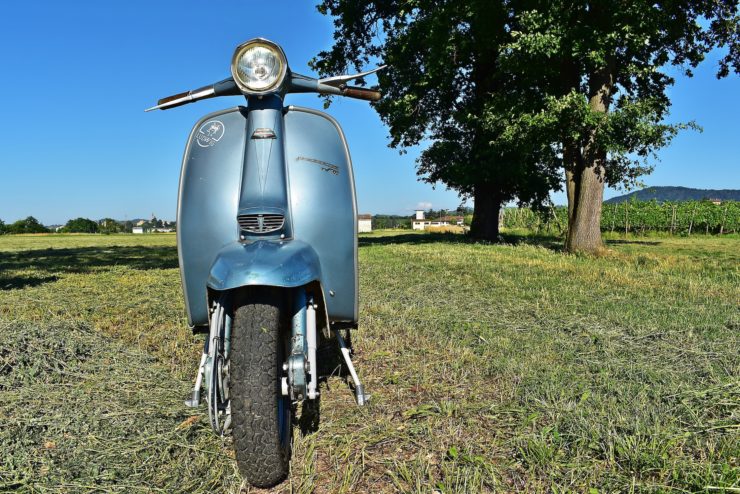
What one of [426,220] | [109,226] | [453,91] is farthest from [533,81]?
[109,226]

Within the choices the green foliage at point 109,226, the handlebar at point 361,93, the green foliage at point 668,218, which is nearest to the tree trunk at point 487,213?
the green foliage at point 668,218

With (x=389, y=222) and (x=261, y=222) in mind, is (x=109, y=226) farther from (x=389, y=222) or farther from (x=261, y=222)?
(x=261, y=222)

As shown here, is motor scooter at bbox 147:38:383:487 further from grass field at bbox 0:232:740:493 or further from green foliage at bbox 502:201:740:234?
green foliage at bbox 502:201:740:234

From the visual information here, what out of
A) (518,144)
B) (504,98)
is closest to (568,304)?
(518,144)

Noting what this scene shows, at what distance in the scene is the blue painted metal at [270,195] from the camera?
231 centimetres

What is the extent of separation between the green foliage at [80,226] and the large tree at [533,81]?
41683 mm

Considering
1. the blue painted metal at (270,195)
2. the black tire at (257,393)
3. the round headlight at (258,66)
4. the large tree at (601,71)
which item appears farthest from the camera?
the large tree at (601,71)

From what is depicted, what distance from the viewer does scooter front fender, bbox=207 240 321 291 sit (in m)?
1.92

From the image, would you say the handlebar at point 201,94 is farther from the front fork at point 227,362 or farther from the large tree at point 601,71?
the large tree at point 601,71

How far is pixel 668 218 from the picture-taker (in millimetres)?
30969

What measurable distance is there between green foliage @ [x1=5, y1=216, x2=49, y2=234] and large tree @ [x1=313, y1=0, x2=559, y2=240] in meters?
40.8

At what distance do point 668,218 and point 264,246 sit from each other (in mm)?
34464

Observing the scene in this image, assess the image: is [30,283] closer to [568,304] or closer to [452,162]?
[568,304]

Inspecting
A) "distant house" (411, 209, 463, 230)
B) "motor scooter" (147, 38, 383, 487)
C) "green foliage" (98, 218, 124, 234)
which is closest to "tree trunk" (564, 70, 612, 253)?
"motor scooter" (147, 38, 383, 487)
